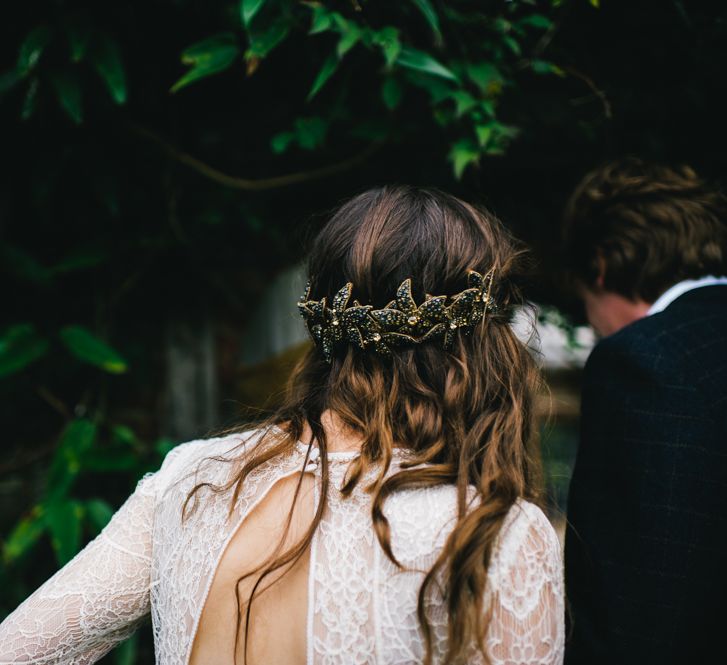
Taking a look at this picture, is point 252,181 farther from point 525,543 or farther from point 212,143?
point 525,543

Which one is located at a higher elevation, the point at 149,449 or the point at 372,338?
the point at 372,338

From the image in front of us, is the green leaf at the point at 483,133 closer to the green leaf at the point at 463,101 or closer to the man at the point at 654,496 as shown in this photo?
the green leaf at the point at 463,101

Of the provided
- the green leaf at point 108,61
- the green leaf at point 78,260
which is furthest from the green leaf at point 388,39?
the green leaf at point 78,260

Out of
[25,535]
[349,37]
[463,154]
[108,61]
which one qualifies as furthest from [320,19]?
[25,535]

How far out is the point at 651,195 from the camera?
1.72 meters

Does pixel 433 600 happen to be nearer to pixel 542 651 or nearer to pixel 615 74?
pixel 542 651

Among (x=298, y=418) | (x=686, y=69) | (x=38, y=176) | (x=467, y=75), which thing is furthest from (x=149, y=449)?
(x=686, y=69)

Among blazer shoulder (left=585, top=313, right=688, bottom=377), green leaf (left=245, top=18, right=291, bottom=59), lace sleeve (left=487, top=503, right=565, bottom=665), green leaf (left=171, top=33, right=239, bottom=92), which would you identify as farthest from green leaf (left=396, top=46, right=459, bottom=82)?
lace sleeve (left=487, top=503, right=565, bottom=665)

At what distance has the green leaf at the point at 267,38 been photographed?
150 centimetres

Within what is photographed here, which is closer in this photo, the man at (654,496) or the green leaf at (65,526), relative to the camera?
the man at (654,496)

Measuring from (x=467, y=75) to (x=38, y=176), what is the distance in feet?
4.07

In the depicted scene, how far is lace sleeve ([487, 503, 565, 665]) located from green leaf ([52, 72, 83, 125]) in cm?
138

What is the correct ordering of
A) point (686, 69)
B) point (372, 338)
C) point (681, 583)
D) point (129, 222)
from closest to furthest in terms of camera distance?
point (372, 338)
point (681, 583)
point (686, 69)
point (129, 222)

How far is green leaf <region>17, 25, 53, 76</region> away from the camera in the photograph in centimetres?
A: 158
